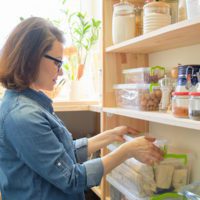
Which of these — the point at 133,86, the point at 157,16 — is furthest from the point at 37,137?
the point at 157,16

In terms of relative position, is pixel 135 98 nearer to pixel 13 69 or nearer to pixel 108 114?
pixel 108 114

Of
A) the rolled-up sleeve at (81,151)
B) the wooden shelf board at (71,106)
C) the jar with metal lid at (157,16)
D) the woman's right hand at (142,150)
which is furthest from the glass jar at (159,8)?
the wooden shelf board at (71,106)

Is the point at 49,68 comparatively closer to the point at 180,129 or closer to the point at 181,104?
the point at 181,104

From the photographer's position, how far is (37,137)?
894 mm

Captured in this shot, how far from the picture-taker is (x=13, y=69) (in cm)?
100

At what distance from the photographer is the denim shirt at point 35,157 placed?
896 millimetres

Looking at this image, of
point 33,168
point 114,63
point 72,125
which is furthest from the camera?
point 72,125

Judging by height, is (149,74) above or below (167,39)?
below

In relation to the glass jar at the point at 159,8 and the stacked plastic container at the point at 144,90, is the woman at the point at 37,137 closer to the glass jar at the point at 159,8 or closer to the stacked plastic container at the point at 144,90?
the stacked plastic container at the point at 144,90

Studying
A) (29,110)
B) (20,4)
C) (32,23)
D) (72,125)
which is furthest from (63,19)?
(29,110)

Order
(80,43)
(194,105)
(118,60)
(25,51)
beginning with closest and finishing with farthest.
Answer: (194,105)
(25,51)
(118,60)
(80,43)

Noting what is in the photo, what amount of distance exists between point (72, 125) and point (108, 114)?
2.08ft

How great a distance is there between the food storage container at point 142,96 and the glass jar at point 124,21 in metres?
0.22

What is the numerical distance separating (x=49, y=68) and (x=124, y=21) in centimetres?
42
